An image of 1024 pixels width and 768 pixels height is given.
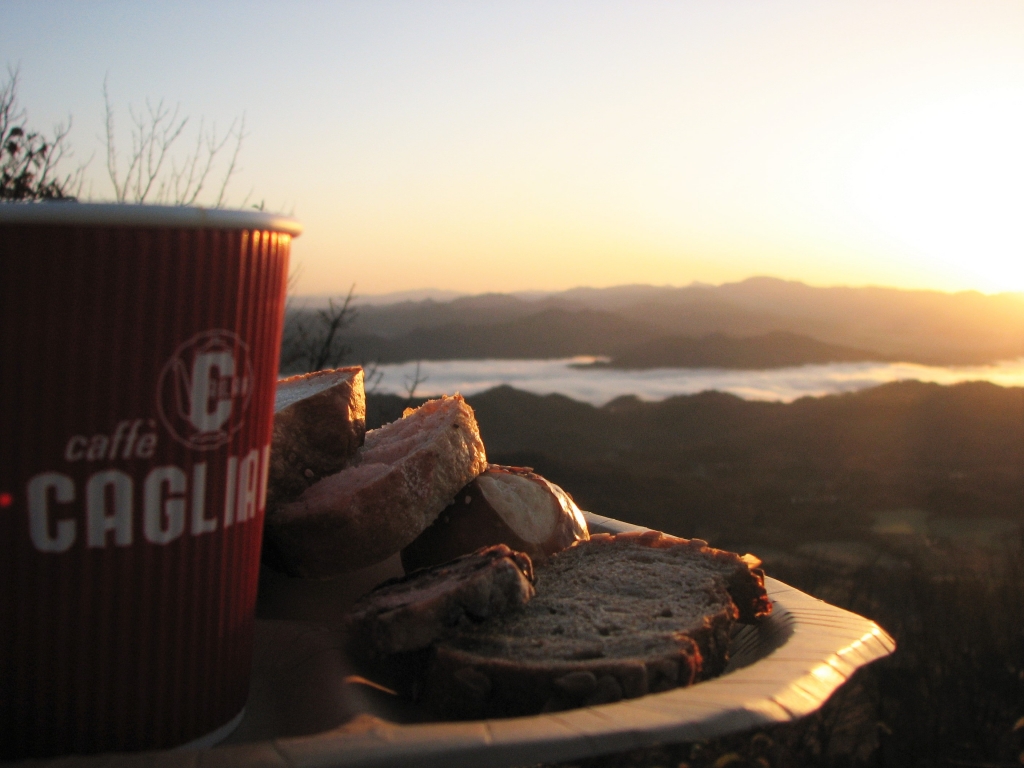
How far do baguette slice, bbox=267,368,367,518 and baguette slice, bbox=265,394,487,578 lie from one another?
5 centimetres

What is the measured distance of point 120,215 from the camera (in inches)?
54.4

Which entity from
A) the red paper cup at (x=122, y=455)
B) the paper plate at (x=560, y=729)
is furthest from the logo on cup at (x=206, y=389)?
the paper plate at (x=560, y=729)

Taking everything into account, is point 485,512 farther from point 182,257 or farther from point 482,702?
point 182,257

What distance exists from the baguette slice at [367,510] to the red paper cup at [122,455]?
0.75 m

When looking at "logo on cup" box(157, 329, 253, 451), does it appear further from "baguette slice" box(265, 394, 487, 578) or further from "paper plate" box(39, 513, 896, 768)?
"baguette slice" box(265, 394, 487, 578)

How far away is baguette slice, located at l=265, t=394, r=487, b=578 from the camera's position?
2381mm

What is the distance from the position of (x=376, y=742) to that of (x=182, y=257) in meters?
0.86

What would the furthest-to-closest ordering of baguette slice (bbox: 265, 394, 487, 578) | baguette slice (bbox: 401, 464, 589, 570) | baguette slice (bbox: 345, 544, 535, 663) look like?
baguette slice (bbox: 401, 464, 589, 570)
baguette slice (bbox: 265, 394, 487, 578)
baguette slice (bbox: 345, 544, 535, 663)

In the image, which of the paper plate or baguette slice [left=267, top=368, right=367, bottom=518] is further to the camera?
baguette slice [left=267, top=368, right=367, bottom=518]

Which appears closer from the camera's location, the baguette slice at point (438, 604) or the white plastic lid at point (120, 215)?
the white plastic lid at point (120, 215)

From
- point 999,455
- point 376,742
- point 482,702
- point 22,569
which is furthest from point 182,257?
point 999,455

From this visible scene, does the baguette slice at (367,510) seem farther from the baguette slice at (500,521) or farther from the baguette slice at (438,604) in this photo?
the baguette slice at (438,604)

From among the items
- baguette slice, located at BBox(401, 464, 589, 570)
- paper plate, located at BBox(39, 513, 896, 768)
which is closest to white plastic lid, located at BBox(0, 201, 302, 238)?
paper plate, located at BBox(39, 513, 896, 768)

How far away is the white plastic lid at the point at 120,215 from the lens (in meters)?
1.34
